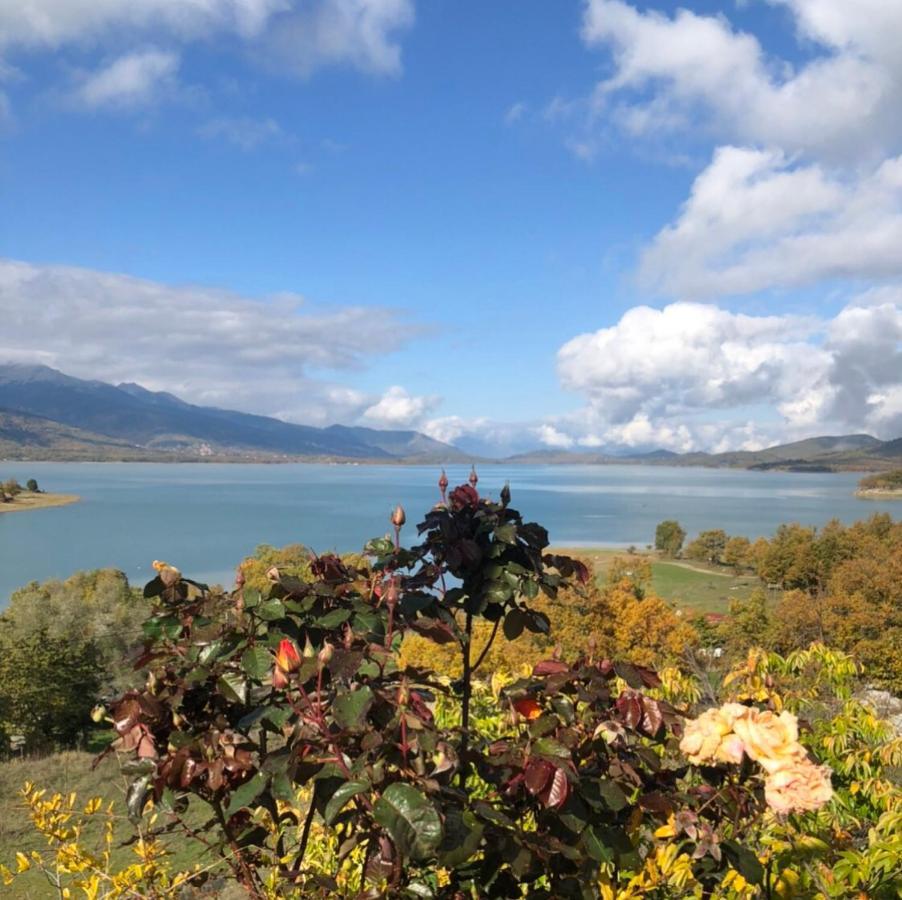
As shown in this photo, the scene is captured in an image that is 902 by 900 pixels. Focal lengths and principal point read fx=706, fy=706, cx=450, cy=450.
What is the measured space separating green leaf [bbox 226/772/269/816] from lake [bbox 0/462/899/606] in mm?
35124

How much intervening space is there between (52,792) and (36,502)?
349 ft

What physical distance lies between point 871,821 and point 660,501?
140766 millimetres

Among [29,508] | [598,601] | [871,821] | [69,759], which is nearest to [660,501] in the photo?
[29,508]

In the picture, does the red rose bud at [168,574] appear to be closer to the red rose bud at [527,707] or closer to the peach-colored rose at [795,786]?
the red rose bud at [527,707]

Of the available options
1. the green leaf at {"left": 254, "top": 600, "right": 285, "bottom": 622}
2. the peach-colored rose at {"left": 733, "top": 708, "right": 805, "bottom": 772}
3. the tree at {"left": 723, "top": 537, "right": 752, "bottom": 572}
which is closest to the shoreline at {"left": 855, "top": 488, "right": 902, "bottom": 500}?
the tree at {"left": 723, "top": 537, "right": 752, "bottom": 572}

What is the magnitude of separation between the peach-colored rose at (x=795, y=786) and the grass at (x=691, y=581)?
148ft

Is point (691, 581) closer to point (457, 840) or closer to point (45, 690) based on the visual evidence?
point (45, 690)

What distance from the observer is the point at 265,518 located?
94.0 m

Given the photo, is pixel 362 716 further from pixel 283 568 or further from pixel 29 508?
pixel 29 508

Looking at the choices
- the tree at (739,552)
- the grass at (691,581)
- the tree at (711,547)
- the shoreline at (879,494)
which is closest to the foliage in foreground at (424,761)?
the grass at (691,581)

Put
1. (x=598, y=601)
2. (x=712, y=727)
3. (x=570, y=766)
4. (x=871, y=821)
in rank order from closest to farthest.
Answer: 1. (x=570, y=766)
2. (x=712, y=727)
3. (x=871, y=821)
4. (x=598, y=601)

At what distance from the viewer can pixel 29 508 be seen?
3986 inches

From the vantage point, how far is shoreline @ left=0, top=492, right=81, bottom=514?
101m

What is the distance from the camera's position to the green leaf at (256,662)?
61.9 inches
